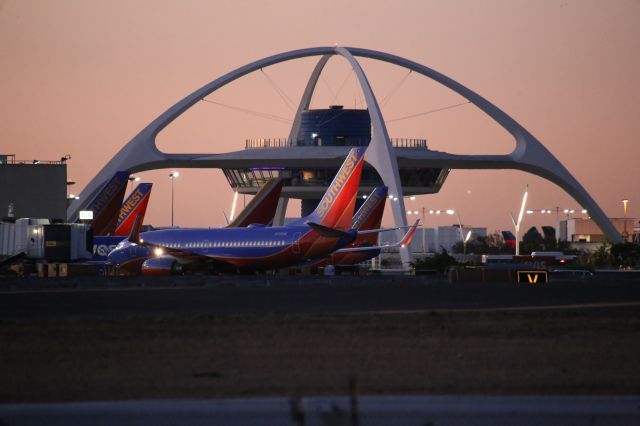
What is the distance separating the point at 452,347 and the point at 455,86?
110076mm

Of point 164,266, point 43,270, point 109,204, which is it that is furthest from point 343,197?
point 109,204

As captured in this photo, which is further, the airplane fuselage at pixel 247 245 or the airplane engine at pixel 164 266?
the airplane engine at pixel 164 266

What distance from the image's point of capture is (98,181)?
127 meters

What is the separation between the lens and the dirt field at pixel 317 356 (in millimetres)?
16609

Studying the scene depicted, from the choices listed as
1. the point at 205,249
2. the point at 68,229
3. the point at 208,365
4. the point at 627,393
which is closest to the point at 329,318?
the point at 208,365

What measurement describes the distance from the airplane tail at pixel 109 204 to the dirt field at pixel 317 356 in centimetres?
5762

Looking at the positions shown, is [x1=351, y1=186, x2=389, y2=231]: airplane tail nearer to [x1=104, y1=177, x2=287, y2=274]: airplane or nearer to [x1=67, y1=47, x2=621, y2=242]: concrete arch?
[x1=104, y1=177, x2=287, y2=274]: airplane

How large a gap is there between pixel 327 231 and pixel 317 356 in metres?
42.1

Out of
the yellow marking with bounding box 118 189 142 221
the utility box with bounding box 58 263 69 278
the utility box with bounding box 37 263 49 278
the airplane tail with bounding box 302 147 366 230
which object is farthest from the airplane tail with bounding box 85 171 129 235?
the airplane tail with bounding box 302 147 366 230

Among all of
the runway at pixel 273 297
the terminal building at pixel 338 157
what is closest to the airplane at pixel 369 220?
the runway at pixel 273 297

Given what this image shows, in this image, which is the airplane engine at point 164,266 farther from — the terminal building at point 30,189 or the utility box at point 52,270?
the terminal building at point 30,189

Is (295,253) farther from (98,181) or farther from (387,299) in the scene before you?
(98,181)

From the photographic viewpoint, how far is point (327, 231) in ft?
205

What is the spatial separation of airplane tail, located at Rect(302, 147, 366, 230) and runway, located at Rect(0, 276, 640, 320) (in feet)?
31.8
